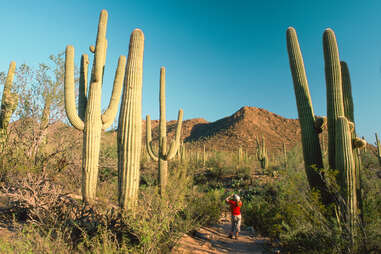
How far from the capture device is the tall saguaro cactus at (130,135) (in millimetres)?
4719

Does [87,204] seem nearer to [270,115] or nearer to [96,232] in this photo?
[96,232]

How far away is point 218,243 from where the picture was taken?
20.6 ft

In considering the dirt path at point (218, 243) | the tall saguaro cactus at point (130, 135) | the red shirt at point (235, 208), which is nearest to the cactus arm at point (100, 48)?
the tall saguaro cactus at point (130, 135)

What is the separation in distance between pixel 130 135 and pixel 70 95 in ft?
10.5

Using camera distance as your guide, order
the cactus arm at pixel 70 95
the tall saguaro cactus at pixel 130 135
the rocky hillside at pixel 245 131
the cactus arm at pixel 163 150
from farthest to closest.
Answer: the rocky hillside at pixel 245 131 → the cactus arm at pixel 163 150 → the cactus arm at pixel 70 95 → the tall saguaro cactus at pixel 130 135

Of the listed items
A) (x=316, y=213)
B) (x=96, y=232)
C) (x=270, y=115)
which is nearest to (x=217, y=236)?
(x=316, y=213)

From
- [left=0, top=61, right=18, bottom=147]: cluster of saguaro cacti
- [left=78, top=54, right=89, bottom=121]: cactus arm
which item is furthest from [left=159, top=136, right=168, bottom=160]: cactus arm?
[left=0, top=61, right=18, bottom=147]: cluster of saguaro cacti

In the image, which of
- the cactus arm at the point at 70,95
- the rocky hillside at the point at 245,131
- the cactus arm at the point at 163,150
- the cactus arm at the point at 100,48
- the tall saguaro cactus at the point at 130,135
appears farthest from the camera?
the rocky hillside at the point at 245,131

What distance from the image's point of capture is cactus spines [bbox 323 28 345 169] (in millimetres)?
5273

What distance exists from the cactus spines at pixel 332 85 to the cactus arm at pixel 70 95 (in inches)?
241

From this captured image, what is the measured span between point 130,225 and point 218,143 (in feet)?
116

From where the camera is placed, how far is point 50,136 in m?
9.95

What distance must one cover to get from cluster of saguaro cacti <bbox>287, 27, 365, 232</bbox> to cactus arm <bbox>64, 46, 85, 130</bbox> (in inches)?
228

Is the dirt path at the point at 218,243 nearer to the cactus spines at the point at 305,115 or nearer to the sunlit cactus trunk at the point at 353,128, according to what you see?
the cactus spines at the point at 305,115
